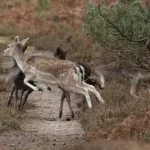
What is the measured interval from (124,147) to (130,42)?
401 cm

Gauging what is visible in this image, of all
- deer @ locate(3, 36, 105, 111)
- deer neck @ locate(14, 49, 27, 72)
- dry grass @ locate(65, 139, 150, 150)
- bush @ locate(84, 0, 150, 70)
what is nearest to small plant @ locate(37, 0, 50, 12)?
deer neck @ locate(14, 49, 27, 72)

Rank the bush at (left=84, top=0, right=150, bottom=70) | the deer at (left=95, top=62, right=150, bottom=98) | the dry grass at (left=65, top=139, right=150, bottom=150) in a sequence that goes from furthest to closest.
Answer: the deer at (left=95, top=62, right=150, bottom=98)
the bush at (left=84, top=0, right=150, bottom=70)
the dry grass at (left=65, top=139, right=150, bottom=150)

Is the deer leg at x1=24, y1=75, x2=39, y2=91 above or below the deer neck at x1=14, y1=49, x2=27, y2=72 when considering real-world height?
below

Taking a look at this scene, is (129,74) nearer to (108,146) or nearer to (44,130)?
(44,130)

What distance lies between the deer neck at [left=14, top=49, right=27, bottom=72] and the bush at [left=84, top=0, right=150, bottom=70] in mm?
4448

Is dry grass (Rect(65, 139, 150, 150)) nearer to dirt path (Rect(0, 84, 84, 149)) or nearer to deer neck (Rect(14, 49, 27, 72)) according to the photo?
dirt path (Rect(0, 84, 84, 149))

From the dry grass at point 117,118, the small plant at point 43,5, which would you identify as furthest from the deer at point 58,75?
the small plant at point 43,5

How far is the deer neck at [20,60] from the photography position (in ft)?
59.8

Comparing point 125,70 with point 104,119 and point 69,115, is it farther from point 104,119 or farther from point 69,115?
point 104,119

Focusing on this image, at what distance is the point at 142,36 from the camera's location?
1305 cm

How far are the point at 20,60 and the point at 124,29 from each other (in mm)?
6218

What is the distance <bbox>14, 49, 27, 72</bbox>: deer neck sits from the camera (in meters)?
18.2

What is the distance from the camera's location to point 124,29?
515 inches

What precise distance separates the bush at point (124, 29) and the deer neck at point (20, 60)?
14.6ft
